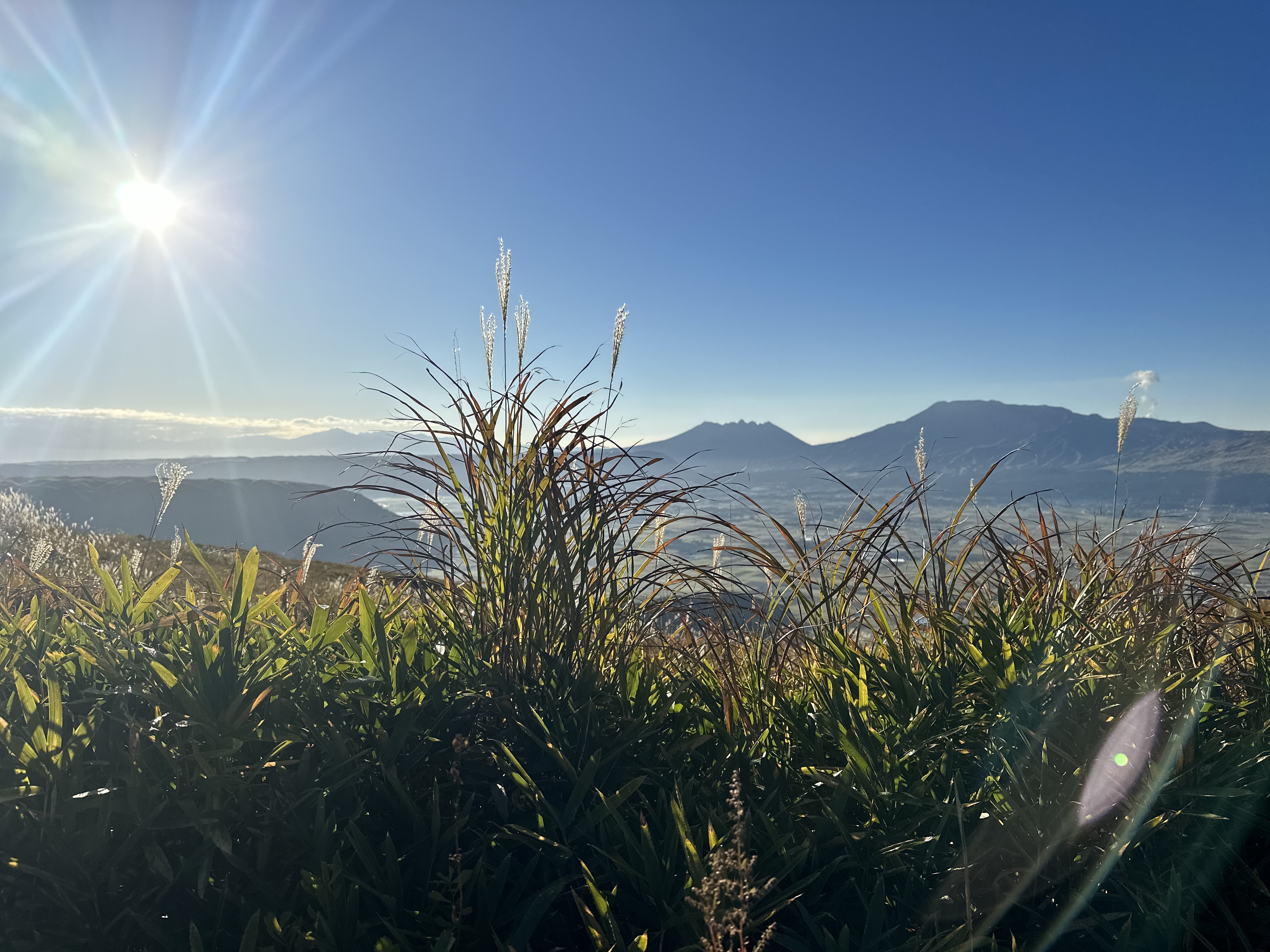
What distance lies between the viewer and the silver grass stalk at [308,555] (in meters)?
2.67

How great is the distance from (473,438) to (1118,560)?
10.1 ft

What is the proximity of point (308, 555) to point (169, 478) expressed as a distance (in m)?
1.02

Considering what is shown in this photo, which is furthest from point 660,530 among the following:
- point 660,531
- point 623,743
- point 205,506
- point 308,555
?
point 205,506

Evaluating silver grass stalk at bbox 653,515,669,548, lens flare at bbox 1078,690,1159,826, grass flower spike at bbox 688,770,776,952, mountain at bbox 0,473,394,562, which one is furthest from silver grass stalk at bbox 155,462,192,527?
mountain at bbox 0,473,394,562

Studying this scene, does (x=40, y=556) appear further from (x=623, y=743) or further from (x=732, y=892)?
(x=732, y=892)

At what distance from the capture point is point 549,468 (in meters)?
2.25

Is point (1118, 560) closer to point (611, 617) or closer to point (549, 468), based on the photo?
point (611, 617)

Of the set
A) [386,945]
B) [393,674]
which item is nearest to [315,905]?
[386,945]

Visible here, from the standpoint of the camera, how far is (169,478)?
124 inches

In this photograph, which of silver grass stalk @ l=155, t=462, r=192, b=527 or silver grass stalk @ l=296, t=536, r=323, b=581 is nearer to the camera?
silver grass stalk @ l=296, t=536, r=323, b=581

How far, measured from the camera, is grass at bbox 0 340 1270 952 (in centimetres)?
149

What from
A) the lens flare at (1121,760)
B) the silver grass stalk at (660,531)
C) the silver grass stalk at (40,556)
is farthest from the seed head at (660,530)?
the silver grass stalk at (40,556)

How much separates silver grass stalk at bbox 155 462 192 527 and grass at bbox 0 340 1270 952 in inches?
19.1

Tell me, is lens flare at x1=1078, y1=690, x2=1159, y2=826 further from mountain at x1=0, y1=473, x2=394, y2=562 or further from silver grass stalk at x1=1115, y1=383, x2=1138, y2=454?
mountain at x1=0, y1=473, x2=394, y2=562
